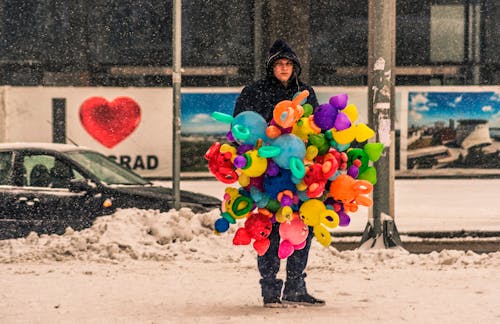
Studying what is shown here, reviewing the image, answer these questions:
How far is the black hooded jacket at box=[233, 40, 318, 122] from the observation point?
771cm

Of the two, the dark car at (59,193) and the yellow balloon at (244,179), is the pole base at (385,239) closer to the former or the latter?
the dark car at (59,193)

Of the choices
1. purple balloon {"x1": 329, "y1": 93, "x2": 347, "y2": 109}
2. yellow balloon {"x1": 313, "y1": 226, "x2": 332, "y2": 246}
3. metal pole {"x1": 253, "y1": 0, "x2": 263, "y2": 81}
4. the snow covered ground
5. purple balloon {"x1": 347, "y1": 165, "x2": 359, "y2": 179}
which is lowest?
the snow covered ground

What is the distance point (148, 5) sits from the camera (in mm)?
23500

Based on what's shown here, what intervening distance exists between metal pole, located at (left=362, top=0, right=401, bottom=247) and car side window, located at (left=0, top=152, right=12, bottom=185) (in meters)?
4.14

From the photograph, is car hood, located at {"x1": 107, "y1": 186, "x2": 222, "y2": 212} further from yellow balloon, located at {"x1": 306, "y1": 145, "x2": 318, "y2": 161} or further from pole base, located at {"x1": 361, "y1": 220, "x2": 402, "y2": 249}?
yellow balloon, located at {"x1": 306, "y1": 145, "x2": 318, "y2": 161}

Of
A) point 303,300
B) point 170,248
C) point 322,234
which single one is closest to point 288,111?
point 322,234

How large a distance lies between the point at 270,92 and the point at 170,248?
381 centimetres

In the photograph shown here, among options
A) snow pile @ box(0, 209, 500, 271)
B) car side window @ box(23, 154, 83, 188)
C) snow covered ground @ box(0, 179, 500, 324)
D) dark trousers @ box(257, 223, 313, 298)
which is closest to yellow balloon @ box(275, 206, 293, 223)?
dark trousers @ box(257, 223, 313, 298)

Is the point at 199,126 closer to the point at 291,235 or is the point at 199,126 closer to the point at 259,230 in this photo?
the point at 259,230

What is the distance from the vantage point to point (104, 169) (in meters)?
13.2

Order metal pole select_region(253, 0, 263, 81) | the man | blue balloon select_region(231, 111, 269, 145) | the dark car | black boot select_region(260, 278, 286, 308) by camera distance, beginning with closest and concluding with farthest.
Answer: blue balloon select_region(231, 111, 269, 145) < the man < black boot select_region(260, 278, 286, 308) < the dark car < metal pole select_region(253, 0, 263, 81)

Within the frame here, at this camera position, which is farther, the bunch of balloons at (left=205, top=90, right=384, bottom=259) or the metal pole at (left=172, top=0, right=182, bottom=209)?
the metal pole at (left=172, top=0, right=182, bottom=209)

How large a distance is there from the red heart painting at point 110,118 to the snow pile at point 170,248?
10667 mm

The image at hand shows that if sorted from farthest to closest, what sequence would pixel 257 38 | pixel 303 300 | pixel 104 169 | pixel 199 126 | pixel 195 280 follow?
pixel 257 38 < pixel 199 126 < pixel 104 169 < pixel 195 280 < pixel 303 300
